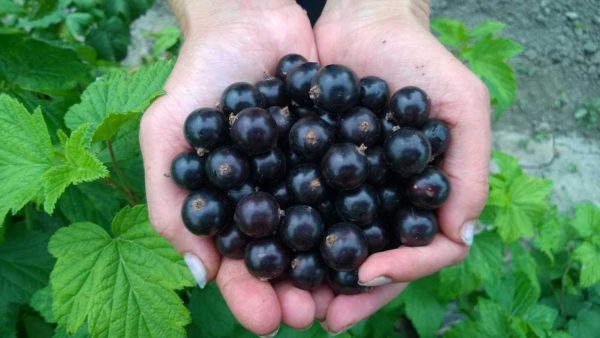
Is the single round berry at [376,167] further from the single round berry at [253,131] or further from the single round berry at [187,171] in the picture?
the single round berry at [187,171]

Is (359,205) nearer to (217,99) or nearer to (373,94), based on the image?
(373,94)

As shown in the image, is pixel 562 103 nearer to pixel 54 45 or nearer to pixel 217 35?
pixel 217 35

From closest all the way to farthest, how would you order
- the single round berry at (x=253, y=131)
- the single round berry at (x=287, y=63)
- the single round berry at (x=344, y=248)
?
the single round berry at (x=344, y=248) → the single round berry at (x=253, y=131) → the single round berry at (x=287, y=63)

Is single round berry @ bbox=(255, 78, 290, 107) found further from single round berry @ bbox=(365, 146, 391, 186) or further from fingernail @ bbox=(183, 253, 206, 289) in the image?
fingernail @ bbox=(183, 253, 206, 289)

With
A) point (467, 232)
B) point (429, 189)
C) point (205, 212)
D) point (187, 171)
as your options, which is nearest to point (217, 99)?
point (187, 171)

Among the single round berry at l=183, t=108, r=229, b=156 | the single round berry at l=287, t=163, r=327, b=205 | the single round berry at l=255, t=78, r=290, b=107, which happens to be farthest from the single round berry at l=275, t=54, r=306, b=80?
the single round berry at l=287, t=163, r=327, b=205

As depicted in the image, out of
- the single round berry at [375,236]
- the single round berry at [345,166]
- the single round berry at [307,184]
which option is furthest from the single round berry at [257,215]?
the single round berry at [375,236]
